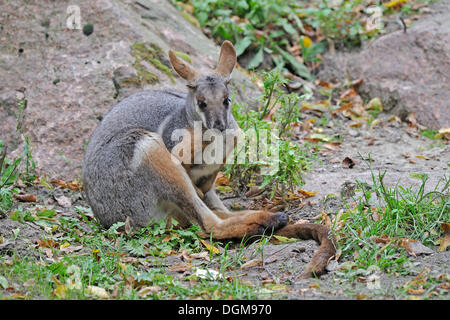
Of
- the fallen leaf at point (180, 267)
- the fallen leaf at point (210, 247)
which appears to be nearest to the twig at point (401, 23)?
the fallen leaf at point (210, 247)

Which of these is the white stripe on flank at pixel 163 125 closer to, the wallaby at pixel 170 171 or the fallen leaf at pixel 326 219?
the wallaby at pixel 170 171

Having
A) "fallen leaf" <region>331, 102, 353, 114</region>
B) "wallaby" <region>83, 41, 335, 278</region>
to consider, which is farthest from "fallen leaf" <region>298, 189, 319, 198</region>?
"fallen leaf" <region>331, 102, 353, 114</region>

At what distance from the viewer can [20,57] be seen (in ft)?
26.0

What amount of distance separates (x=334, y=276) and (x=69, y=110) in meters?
4.60

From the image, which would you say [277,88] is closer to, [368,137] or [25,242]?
[368,137]

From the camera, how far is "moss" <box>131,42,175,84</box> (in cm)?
793

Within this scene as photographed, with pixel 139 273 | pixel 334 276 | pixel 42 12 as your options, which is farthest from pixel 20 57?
pixel 334 276

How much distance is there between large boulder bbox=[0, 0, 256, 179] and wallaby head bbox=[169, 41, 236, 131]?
2260 mm

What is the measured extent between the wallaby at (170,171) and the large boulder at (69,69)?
5.24 feet

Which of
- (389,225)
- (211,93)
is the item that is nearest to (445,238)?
(389,225)

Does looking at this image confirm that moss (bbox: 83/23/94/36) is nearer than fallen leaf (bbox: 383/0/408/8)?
Yes

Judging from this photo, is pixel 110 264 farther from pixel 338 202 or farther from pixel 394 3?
pixel 394 3

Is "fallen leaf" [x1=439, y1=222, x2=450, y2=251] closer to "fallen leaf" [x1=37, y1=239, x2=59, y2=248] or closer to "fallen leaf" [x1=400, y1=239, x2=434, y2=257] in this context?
"fallen leaf" [x1=400, y1=239, x2=434, y2=257]

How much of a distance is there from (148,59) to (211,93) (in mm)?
3041
